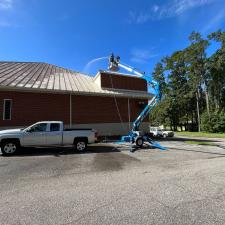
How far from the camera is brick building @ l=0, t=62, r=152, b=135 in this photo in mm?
16500

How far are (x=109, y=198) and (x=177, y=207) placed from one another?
162 centimetres

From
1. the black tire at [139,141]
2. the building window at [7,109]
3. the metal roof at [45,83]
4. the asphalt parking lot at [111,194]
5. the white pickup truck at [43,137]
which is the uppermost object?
the metal roof at [45,83]

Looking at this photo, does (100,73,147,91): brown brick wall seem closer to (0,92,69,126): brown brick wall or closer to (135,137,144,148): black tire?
(0,92,69,126): brown brick wall

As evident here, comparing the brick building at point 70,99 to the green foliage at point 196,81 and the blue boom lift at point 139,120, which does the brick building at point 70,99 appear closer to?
the blue boom lift at point 139,120

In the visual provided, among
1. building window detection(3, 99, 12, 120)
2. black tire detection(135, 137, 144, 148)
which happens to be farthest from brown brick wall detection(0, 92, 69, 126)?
black tire detection(135, 137, 144, 148)

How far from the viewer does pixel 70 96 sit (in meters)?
18.2

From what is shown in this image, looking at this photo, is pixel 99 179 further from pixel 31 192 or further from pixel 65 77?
pixel 65 77

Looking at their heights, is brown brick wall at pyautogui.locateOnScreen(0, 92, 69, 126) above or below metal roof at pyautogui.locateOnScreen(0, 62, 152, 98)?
below

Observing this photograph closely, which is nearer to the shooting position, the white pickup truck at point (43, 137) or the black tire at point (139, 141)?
the white pickup truck at point (43, 137)

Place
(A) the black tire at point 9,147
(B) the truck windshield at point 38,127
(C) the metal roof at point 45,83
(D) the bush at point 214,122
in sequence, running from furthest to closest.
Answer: (D) the bush at point 214,122 → (C) the metal roof at point 45,83 → (B) the truck windshield at point 38,127 → (A) the black tire at point 9,147

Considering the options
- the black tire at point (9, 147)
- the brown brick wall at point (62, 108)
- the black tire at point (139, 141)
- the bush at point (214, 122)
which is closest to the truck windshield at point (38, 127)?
the black tire at point (9, 147)

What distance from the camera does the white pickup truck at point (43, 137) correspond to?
34.7 ft

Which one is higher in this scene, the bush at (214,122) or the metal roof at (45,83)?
the metal roof at (45,83)

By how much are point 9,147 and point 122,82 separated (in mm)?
14036
